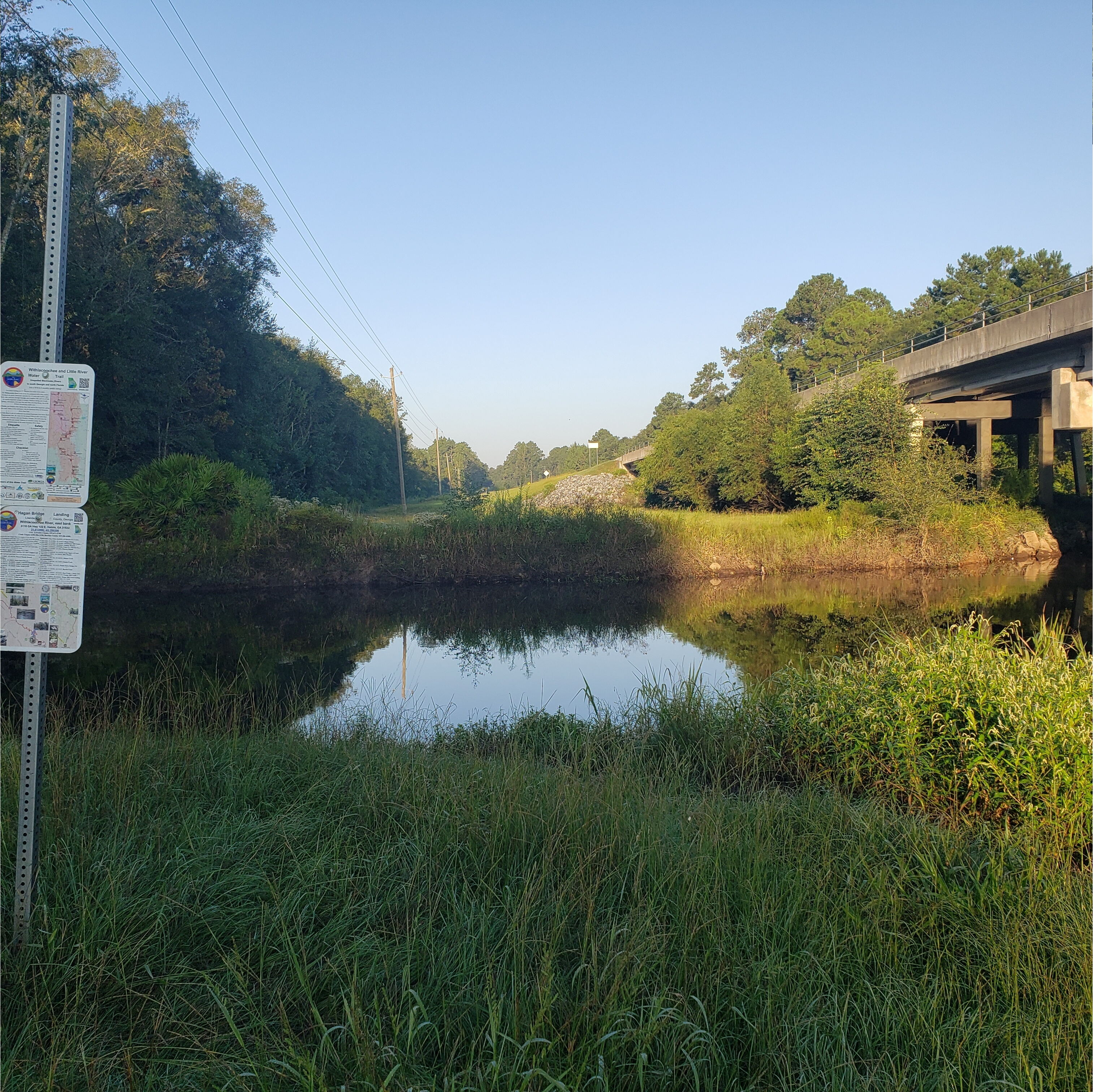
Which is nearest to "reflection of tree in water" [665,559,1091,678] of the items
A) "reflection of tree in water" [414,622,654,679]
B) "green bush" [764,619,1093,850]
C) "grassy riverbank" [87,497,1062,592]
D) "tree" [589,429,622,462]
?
"reflection of tree in water" [414,622,654,679]

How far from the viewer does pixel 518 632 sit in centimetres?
1427

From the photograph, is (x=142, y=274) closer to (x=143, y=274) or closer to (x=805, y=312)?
(x=143, y=274)

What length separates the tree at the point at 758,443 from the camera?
31.5m

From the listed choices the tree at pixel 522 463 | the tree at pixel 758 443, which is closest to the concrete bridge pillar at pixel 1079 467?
the tree at pixel 758 443

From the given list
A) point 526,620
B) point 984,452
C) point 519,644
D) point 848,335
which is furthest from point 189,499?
point 848,335

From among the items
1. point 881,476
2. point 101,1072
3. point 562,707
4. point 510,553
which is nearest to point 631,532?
point 510,553

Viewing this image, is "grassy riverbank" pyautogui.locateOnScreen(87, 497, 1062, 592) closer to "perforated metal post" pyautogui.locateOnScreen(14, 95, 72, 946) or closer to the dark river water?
the dark river water

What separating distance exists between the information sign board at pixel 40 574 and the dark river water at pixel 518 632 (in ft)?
14.4

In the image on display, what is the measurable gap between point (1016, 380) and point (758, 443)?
10016mm

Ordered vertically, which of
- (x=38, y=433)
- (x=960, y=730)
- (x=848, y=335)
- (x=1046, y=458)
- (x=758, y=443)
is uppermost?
(x=848, y=335)

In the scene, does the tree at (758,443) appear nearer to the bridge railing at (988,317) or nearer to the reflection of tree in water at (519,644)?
the bridge railing at (988,317)

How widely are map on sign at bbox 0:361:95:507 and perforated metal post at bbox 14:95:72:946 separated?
0.32 feet

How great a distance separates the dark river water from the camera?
9.97 metres

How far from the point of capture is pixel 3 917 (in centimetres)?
282
